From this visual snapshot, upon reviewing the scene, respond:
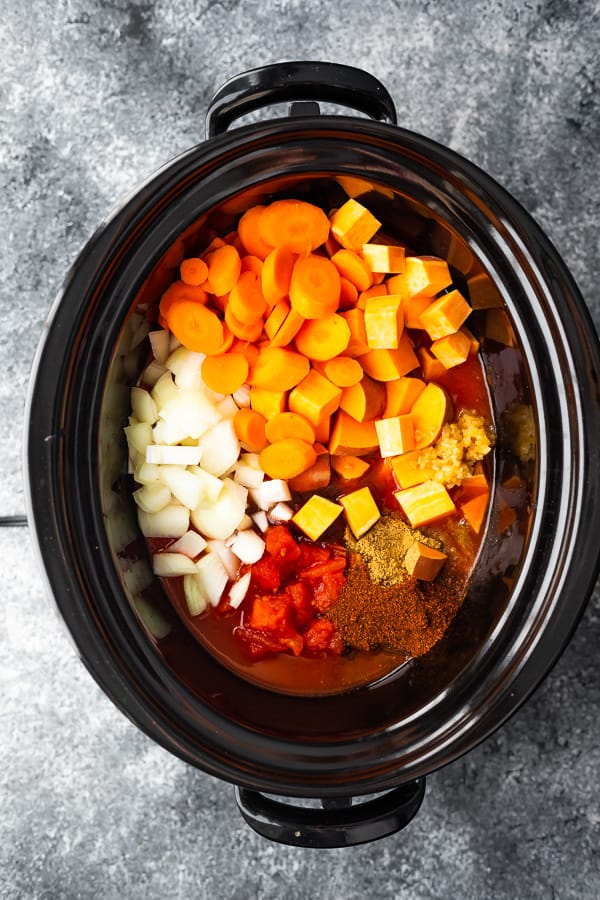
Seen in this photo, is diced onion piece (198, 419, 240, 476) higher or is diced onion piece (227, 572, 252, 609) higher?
diced onion piece (198, 419, 240, 476)

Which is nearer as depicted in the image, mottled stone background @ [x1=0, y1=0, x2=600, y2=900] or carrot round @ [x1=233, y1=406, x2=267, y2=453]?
carrot round @ [x1=233, y1=406, x2=267, y2=453]

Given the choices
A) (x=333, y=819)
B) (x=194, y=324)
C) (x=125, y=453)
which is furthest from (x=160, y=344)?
(x=333, y=819)

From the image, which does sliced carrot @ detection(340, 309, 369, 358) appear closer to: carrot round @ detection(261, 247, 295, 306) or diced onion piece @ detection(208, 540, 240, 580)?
carrot round @ detection(261, 247, 295, 306)

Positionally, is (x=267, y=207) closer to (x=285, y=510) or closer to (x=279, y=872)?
(x=285, y=510)

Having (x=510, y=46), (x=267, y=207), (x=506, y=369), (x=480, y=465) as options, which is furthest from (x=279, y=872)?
(x=510, y=46)

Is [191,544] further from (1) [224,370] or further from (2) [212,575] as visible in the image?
(1) [224,370]

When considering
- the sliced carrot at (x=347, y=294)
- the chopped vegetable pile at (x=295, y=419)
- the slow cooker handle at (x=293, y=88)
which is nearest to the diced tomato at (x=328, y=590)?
the chopped vegetable pile at (x=295, y=419)

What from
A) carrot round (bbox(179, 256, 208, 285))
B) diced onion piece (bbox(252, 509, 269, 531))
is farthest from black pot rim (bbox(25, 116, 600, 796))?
diced onion piece (bbox(252, 509, 269, 531))

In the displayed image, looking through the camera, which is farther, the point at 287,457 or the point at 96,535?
the point at 287,457
